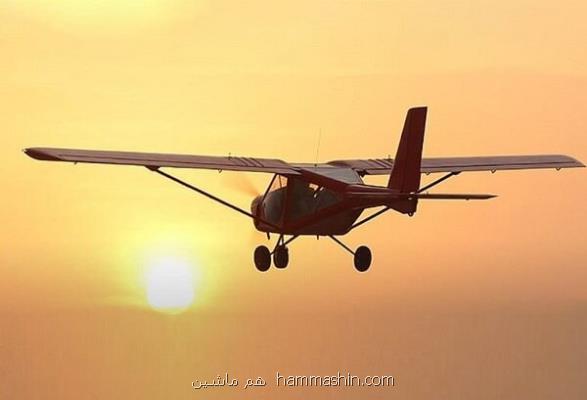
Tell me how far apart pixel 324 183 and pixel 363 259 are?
2.55 meters

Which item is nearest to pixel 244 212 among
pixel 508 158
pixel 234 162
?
pixel 234 162

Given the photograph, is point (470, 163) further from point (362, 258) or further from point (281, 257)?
point (281, 257)

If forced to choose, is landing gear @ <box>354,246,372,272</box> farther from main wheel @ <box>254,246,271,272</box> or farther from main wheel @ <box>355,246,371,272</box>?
main wheel @ <box>254,246,271,272</box>

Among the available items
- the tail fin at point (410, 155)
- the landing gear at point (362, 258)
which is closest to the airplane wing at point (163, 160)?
the landing gear at point (362, 258)

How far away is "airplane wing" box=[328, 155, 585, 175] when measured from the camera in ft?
136

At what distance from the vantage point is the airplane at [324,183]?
3731 centimetres

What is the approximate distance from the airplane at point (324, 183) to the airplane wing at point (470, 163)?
0.03m

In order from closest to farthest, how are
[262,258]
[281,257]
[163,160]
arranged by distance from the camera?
[163,160], [281,257], [262,258]

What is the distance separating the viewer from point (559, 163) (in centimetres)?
4369

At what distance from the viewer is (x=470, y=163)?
141 ft

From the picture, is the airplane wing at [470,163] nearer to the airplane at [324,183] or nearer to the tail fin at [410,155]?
the airplane at [324,183]

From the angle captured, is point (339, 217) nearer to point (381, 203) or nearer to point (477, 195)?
point (381, 203)

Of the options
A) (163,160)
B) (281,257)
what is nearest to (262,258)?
(281,257)

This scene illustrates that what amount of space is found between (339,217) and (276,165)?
2448 millimetres
